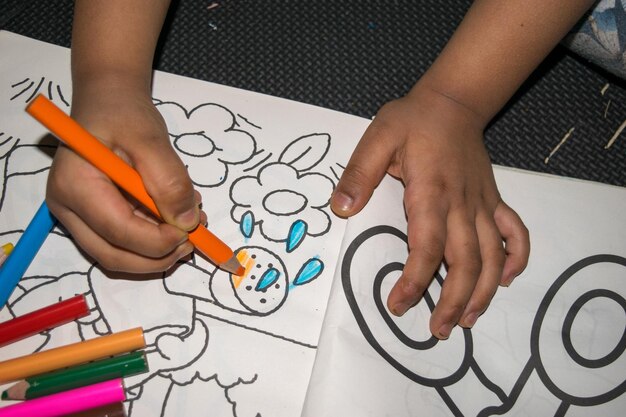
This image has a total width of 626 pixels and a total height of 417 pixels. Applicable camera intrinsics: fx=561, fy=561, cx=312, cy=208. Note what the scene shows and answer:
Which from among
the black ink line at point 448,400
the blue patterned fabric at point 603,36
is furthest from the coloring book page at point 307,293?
the blue patterned fabric at point 603,36

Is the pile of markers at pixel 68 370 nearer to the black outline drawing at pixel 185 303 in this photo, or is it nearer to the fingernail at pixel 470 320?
the black outline drawing at pixel 185 303

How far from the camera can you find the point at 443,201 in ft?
1.49

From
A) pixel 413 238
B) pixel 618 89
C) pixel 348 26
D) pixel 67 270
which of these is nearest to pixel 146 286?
pixel 67 270

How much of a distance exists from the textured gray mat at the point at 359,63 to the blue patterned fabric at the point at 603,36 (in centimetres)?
1

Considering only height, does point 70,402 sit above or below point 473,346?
below

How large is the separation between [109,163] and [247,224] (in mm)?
130

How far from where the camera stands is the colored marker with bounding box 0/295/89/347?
16.1 inches

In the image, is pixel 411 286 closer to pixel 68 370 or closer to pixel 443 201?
pixel 443 201

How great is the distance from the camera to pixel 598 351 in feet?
1.45

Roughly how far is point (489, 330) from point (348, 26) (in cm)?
32

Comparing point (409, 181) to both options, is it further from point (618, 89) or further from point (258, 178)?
point (618, 89)

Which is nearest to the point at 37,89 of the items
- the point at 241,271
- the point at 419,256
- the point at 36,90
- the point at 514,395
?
the point at 36,90

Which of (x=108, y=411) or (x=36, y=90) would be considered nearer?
(x=108, y=411)

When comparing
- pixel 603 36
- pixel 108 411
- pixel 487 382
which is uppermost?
pixel 603 36
